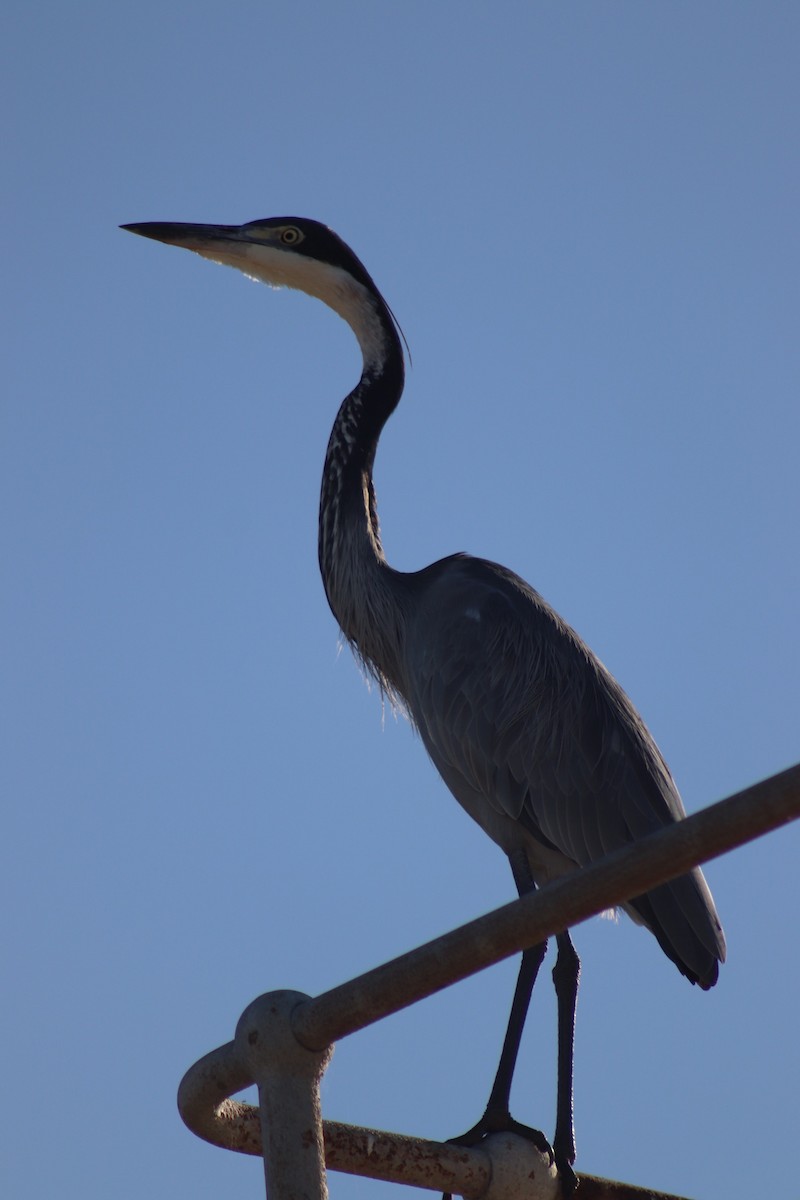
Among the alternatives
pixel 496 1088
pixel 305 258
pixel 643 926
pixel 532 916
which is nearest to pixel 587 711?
pixel 643 926

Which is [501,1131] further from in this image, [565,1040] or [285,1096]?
[285,1096]

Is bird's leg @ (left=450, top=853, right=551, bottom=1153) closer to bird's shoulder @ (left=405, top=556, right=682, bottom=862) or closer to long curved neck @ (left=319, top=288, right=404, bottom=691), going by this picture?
bird's shoulder @ (left=405, top=556, right=682, bottom=862)

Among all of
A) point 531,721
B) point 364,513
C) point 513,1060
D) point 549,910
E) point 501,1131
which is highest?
point 364,513

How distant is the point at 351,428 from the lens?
598 centimetres

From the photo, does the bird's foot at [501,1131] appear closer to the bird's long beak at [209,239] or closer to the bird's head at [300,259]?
the bird's head at [300,259]

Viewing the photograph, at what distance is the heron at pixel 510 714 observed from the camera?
4574 mm

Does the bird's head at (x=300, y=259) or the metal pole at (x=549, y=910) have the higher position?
the bird's head at (x=300, y=259)

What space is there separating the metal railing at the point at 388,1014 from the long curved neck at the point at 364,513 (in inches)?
113

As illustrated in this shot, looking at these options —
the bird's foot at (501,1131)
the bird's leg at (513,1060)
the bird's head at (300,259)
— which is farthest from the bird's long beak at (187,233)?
the bird's foot at (501,1131)

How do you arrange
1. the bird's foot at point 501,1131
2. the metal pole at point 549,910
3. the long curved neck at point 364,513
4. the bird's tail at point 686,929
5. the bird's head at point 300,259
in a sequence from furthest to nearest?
the bird's head at point 300,259 < the long curved neck at point 364,513 < the bird's tail at point 686,929 < the bird's foot at point 501,1131 < the metal pole at point 549,910

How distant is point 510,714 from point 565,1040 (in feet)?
3.59

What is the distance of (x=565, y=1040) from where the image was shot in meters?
4.66

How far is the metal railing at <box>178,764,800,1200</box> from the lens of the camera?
1746mm

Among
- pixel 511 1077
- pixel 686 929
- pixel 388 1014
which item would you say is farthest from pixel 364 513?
pixel 388 1014
